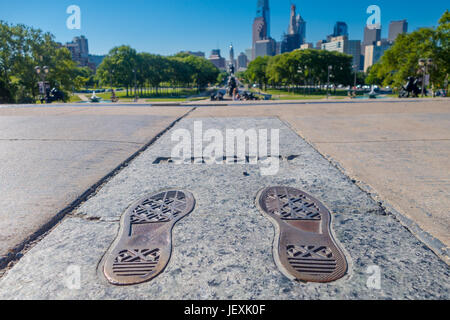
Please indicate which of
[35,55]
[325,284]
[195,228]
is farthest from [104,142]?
[35,55]

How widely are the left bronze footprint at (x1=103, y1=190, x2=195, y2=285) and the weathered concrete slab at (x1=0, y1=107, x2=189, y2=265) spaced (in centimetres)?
82

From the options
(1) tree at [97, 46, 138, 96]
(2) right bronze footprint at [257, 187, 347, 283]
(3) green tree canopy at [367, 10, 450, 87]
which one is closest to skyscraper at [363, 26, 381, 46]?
(3) green tree canopy at [367, 10, 450, 87]

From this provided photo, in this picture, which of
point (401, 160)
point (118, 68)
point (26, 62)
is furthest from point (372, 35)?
point (401, 160)

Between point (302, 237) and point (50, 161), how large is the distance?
13.9 ft

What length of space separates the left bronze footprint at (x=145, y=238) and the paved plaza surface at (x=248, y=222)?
8cm

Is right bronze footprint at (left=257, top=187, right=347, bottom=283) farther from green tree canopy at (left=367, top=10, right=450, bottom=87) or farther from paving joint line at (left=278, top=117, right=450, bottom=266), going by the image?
green tree canopy at (left=367, top=10, right=450, bottom=87)

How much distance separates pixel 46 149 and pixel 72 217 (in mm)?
3317

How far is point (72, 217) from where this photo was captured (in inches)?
123

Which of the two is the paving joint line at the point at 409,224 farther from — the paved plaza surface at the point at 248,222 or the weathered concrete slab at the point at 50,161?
the weathered concrete slab at the point at 50,161

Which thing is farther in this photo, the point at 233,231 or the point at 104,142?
the point at 104,142

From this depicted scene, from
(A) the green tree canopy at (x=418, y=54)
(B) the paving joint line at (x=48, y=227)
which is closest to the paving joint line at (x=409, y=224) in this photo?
(B) the paving joint line at (x=48, y=227)

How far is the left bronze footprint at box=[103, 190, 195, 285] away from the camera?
2227 mm

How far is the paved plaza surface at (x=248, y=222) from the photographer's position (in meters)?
2.06
